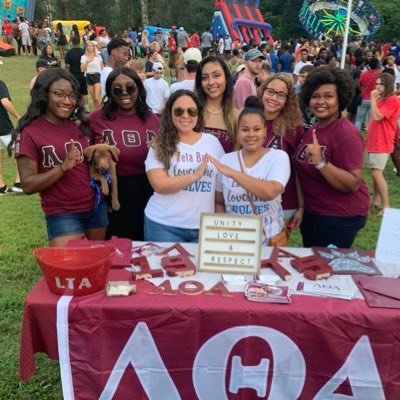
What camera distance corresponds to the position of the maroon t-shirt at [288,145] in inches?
113

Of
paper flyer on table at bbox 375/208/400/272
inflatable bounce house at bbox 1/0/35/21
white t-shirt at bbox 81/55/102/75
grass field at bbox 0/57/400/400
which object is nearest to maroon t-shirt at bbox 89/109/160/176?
grass field at bbox 0/57/400/400

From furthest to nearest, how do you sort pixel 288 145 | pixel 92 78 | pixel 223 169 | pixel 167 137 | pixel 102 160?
1. pixel 92 78
2. pixel 288 145
3. pixel 102 160
4. pixel 167 137
5. pixel 223 169

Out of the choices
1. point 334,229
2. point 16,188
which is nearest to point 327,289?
point 334,229

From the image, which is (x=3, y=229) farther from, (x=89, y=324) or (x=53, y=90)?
(x=89, y=324)

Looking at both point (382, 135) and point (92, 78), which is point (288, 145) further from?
point (92, 78)

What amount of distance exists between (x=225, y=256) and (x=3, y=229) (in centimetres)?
378

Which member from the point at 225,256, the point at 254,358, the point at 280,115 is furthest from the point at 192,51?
the point at 254,358

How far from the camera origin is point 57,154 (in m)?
2.66

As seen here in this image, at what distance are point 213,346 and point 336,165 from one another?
128 centimetres

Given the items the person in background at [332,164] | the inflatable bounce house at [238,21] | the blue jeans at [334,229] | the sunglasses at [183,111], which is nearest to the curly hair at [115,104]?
the sunglasses at [183,111]

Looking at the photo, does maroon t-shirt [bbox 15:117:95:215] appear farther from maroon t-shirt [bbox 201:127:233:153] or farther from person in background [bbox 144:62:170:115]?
person in background [bbox 144:62:170:115]

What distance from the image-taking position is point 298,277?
7.14 feet

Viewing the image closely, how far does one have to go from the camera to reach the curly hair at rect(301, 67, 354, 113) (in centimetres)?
260

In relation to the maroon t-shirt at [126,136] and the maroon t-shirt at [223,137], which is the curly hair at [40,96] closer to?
the maroon t-shirt at [126,136]
